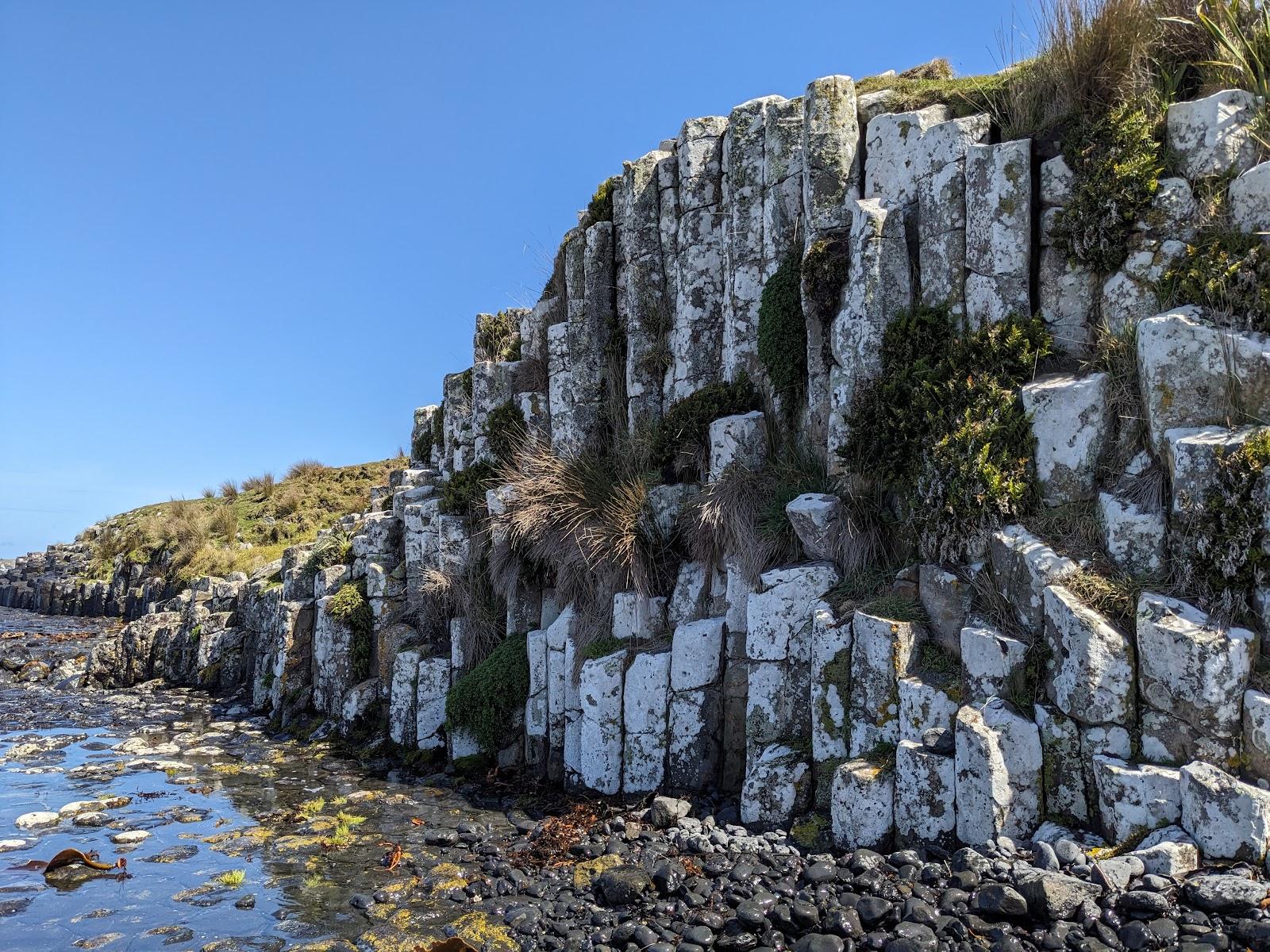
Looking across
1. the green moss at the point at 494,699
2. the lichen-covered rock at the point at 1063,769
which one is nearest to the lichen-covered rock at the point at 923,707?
the lichen-covered rock at the point at 1063,769

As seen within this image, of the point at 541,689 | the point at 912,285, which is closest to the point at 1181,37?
the point at 912,285

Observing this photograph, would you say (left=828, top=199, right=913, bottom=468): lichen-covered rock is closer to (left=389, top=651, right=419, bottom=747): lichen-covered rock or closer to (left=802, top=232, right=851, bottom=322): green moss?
(left=802, top=232, right=851, bottom=322): green moss

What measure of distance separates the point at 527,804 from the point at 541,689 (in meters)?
2.03

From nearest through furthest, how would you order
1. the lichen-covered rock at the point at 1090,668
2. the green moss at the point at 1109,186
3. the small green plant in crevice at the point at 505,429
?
1. the lichen-covered rock at the point at 1090,668
2. the green moss at the point at 1109,186
3. the small green plant in crevice at the point at 505,429

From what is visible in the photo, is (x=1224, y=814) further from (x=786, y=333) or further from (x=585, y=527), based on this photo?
(x=585, y=527)

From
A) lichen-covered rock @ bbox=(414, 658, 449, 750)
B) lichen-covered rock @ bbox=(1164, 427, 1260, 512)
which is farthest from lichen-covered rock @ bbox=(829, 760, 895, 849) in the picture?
lichen-covered rock @ bbox=(414, 658, 449, 750)

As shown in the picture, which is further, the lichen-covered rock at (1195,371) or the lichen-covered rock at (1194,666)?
the lichen-covered rock at (1195,371)

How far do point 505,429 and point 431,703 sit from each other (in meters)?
5.67

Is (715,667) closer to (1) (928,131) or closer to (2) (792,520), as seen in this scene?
(2) (792,520)

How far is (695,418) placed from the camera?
14.5m

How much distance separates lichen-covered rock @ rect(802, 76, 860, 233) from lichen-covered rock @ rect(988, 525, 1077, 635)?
17.2 feet

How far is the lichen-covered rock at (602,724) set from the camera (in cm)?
1284

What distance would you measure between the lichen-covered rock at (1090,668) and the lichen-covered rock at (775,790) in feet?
9.74

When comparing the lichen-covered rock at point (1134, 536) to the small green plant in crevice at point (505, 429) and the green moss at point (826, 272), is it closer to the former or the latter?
the green moss at point (826, 272)
